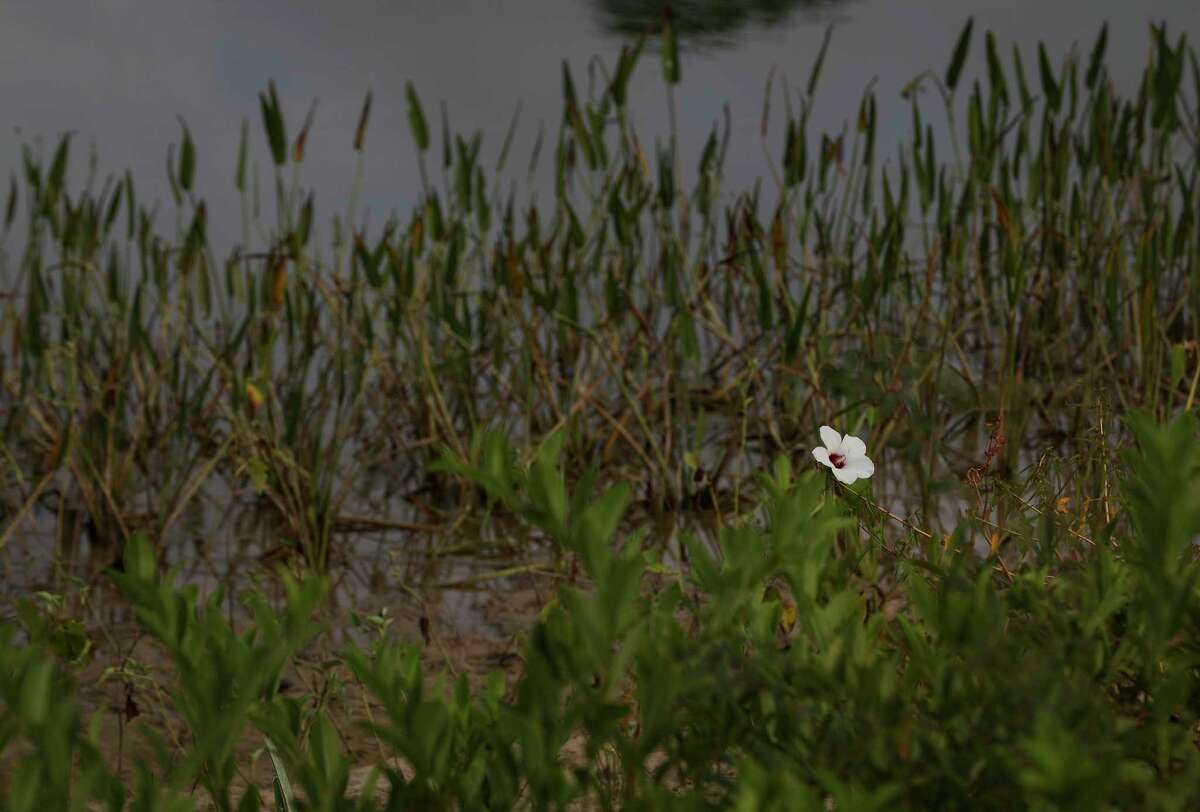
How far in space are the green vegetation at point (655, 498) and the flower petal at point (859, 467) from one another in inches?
1.8

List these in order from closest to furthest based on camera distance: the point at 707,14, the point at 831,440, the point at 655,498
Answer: the point at 831,440 < the point at 655,498 < the point at 707,14

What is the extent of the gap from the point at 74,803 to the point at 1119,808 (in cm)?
63

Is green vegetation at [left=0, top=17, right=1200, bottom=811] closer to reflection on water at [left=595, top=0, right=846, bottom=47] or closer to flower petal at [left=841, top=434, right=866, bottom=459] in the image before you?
flower petal at [left=841, top=434, right=866, bottom=459]

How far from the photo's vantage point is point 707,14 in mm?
12594

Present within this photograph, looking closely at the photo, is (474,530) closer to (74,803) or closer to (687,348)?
(687,348)

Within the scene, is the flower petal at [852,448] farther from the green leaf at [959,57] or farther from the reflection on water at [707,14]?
the reflection on water at [707,14]

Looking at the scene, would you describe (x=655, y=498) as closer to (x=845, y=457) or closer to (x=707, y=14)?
(x=845, y=457)

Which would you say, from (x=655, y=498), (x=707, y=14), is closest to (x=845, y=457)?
(x=655, y=498)

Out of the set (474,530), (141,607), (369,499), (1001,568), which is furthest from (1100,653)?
(369,499)

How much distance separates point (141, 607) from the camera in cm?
98

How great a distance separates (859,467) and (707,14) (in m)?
11.8

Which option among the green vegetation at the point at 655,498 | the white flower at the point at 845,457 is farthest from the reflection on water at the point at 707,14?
the white flower at the point at 845,457

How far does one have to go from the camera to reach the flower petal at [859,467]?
1347 millimetres

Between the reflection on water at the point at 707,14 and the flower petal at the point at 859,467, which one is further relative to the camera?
the reflection on water at the point at 707,14
